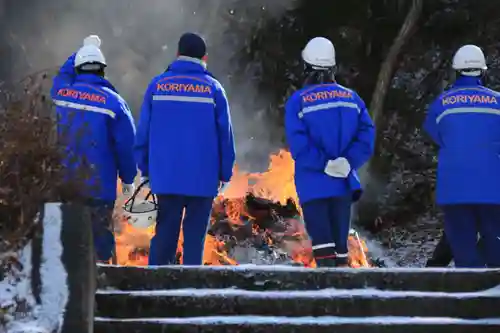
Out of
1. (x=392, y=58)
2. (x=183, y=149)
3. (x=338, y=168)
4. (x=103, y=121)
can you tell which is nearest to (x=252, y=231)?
(x=103, y=121)

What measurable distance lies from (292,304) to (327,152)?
6.19 ft

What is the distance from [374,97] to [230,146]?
11585 millimetres

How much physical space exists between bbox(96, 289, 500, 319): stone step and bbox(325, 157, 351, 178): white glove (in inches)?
61.6

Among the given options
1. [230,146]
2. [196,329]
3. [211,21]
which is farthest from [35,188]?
[211,21]

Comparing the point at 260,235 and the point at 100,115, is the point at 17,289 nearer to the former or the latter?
the point at 100,115

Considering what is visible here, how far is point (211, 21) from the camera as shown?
65.3ft

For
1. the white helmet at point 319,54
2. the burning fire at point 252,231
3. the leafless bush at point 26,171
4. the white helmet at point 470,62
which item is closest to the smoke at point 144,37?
the burning fire at point 252,231

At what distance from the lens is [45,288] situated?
4.19 m

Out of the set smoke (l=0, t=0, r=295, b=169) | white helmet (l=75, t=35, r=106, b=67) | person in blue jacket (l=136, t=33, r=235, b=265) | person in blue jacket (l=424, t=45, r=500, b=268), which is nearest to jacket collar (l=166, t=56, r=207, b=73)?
person in blue jacket (l=136, t=33, r=235, b=265)

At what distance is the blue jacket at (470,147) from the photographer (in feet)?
22.6

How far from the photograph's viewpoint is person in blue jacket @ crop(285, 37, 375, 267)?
644cm

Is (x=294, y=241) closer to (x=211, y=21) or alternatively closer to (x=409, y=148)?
(x=409, y=148)

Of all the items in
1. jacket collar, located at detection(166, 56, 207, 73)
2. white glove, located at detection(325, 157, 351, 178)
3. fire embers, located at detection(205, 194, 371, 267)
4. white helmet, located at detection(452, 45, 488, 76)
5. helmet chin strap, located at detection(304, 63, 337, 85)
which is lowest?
fire embers, located at detection(205, 194, 371, 267)

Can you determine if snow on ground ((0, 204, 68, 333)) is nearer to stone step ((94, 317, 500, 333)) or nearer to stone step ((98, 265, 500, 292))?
stone step ((94, 317, 500, 333))
